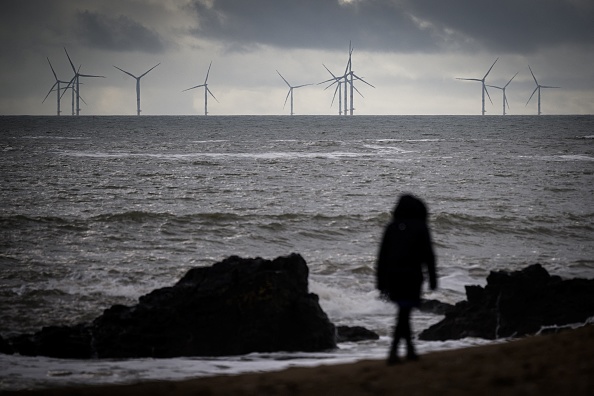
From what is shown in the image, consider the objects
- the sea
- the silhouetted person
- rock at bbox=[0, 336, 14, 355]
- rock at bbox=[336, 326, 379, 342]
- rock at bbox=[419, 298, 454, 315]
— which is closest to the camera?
the silhouetted person

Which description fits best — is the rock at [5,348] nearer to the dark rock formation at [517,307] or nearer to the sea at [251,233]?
the sea at [251,233]

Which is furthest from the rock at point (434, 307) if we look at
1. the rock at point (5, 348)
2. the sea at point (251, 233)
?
the rock at point (5, 348)

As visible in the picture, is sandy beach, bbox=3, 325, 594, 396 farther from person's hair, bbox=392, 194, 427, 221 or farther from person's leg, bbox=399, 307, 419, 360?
person's hair, bbox=392, 194, 427, 221

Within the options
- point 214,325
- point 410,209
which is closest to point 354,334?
point 214,325

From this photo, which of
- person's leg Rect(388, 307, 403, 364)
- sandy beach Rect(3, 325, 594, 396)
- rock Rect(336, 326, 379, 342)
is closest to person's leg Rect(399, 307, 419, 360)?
person's leg Rect(388, 307, 403, 364)

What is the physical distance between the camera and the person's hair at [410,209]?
8.47 m

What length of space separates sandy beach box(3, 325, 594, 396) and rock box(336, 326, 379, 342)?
10.4ft

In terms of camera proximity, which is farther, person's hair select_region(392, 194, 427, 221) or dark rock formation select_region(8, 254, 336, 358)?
dark rock formation select_region(8, 254, 336, 358)

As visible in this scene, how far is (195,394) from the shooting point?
8062mm

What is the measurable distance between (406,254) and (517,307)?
536 centimetres

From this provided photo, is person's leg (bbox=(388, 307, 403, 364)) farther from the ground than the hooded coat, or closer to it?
closer to it

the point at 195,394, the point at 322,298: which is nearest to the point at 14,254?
the point at 322,298

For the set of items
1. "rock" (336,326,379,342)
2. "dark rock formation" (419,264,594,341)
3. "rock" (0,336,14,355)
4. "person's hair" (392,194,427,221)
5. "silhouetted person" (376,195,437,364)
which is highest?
"person's hair" (392,194,427,221)

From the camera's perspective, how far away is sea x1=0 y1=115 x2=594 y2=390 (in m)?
12.6
